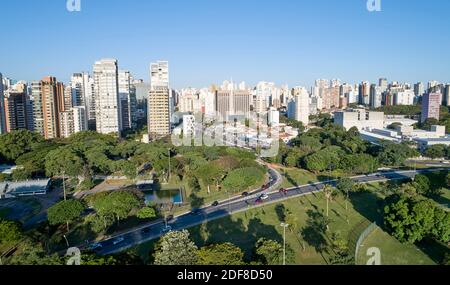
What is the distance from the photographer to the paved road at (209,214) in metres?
4.53

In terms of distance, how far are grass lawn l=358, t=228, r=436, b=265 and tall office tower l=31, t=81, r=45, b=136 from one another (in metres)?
12.0

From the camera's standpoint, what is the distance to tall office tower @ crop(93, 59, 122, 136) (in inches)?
542

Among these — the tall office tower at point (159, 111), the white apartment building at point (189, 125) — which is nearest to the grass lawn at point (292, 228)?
the white apartment building at point (189, 125)

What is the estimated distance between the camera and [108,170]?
8539 millimetres

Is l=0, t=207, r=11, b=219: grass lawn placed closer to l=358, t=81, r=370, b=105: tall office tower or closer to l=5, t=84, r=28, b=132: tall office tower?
l=5, t=84, r=28, b=132: tall office tower

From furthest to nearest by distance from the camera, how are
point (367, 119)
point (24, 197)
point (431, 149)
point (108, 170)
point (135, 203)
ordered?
point (367, 119) < point (431, 149) < point (108, 170) < point (24, 197) < point (135, 203)

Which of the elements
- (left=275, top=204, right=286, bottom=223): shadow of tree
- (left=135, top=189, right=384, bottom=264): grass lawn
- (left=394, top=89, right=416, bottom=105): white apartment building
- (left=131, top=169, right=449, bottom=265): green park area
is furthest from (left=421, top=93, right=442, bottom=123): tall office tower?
(left=275, top=204, right=286, bottom=223): shadow of tree

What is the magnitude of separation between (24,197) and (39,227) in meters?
2.31

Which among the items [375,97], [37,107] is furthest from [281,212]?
[375,97]

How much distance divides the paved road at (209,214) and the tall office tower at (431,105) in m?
10.6
